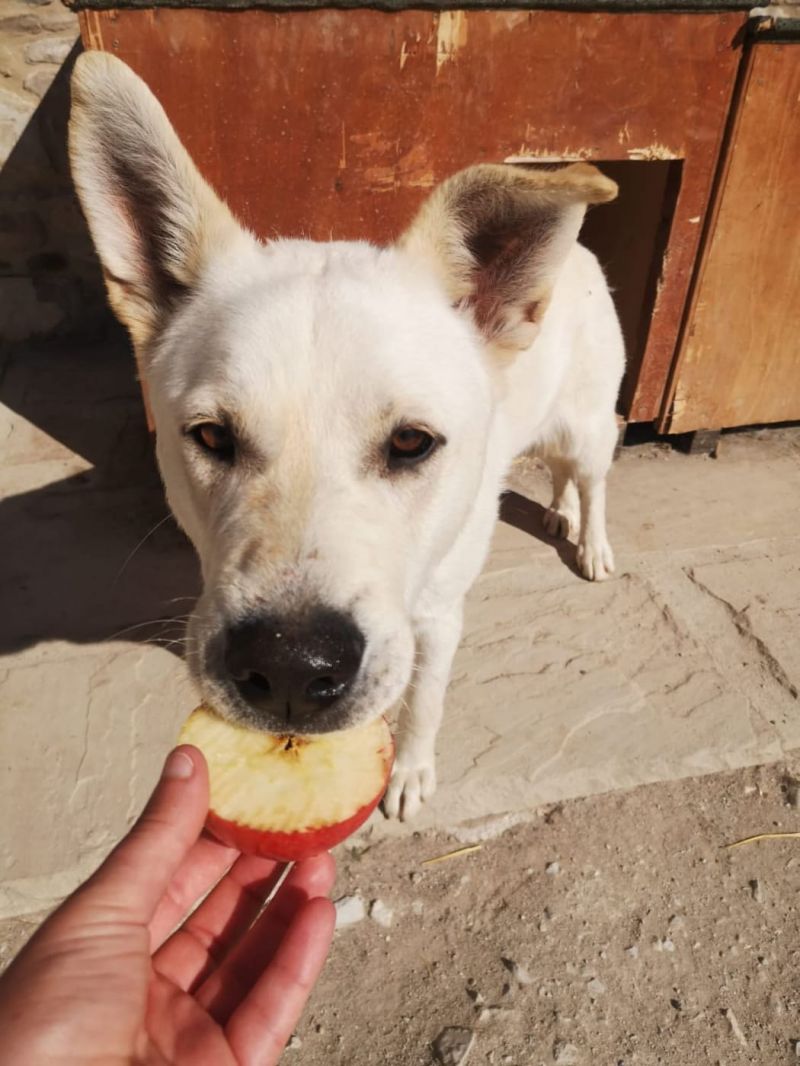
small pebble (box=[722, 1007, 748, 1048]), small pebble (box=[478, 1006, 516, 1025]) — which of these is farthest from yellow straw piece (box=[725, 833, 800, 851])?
small pebble (box=[478, 1006, 516, 1025])

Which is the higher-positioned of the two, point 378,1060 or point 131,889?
point 131,889

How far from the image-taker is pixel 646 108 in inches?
141

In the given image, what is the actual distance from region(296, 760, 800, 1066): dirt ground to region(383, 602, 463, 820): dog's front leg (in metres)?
0.17

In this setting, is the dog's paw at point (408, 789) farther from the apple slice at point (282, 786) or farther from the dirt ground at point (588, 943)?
the apple slice at point (282, 786)

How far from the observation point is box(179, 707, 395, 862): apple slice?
1.74 metres

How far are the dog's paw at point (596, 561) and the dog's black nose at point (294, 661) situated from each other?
99.0 inches

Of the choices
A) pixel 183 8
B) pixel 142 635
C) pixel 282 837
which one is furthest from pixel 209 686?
pixel 183 8

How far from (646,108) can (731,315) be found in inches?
52.6

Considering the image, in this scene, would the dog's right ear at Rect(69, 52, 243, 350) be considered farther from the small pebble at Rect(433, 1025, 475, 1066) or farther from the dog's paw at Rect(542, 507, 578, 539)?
the dog's paw at Rect(542, 507, 578, 539)

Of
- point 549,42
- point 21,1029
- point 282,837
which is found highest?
point 549,42

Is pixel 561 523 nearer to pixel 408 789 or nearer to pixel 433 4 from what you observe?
pixel 408 789

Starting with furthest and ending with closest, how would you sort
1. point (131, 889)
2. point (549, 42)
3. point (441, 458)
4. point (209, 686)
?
point (549, 42) → point (441, 458) → point (209, 686) → point (131, 889)

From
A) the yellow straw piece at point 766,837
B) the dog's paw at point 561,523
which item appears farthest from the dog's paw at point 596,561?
the yellow straw piece at point 766,837

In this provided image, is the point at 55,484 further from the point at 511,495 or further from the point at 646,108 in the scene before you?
the point at 646,108
